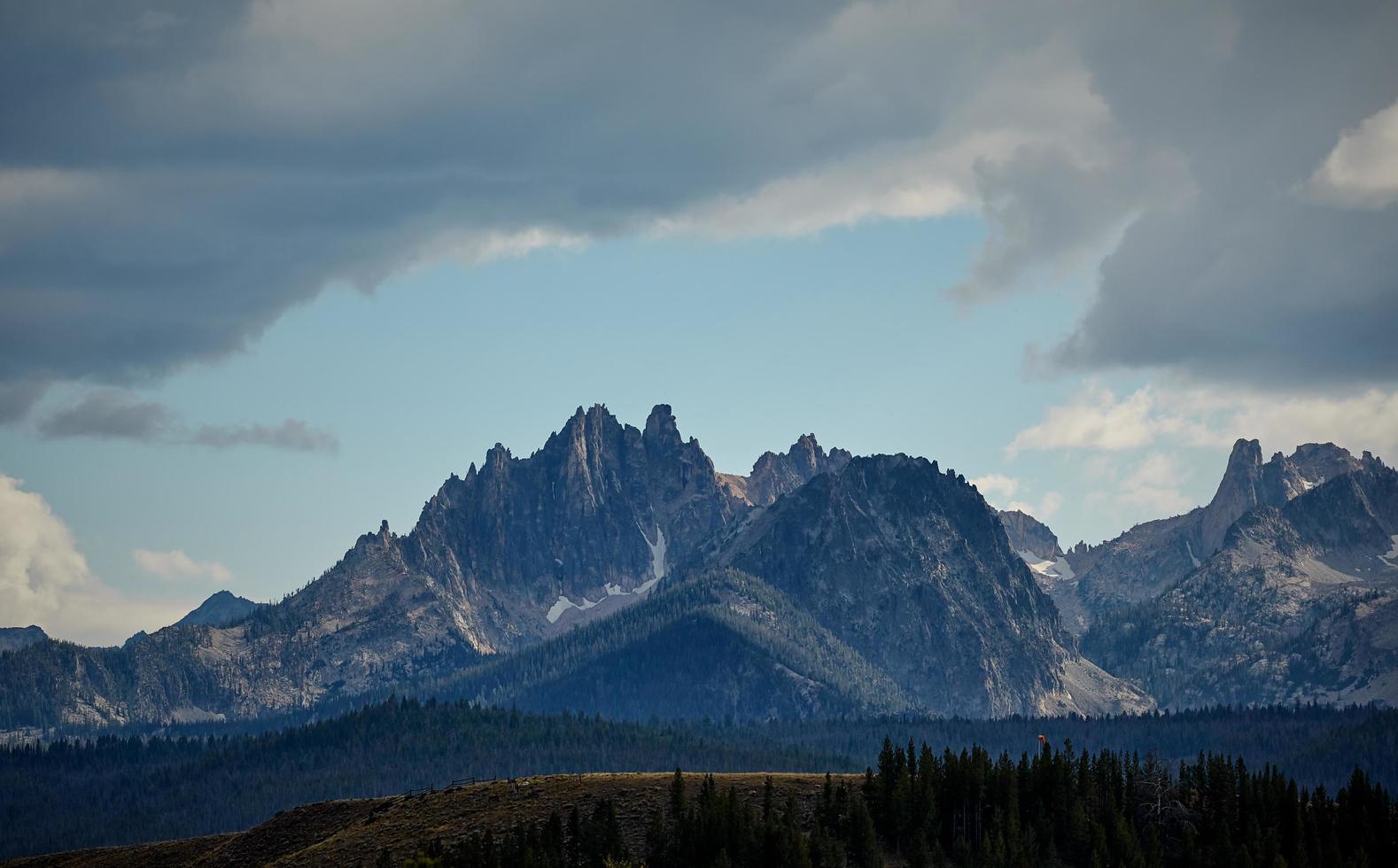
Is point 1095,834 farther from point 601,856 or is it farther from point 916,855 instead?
point 601,856

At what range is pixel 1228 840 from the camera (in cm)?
19650

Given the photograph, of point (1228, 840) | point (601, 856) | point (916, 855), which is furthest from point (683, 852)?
point (1228, 840)

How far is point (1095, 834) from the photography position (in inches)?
7790

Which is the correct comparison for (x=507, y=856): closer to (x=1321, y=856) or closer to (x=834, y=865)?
(x=834, y=865)

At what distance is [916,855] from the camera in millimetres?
195000

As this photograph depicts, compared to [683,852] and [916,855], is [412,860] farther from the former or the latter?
[916,855]

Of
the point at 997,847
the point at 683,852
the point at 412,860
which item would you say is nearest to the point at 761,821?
the point at 683,852

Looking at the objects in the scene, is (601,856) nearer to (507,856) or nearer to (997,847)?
(507,856)

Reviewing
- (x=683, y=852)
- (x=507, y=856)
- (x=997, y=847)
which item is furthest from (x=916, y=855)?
(x=507, y=856)

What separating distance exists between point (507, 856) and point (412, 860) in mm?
10089

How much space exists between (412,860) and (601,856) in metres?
A: 20.2

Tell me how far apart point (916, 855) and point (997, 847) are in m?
8.93

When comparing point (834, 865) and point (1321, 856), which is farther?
point (1321, 856)

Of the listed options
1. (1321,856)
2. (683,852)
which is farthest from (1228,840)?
(683,852)
